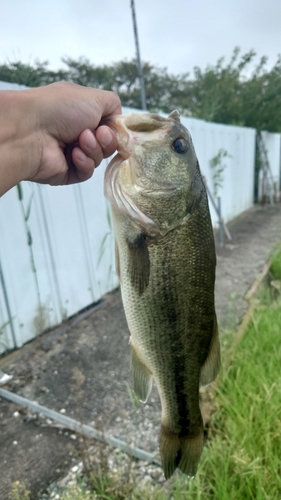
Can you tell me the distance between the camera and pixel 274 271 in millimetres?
5879

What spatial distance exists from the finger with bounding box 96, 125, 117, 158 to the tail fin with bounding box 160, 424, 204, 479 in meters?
1.14

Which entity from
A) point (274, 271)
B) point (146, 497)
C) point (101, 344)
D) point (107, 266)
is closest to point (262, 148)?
point (274, 271)

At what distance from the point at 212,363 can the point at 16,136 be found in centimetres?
113

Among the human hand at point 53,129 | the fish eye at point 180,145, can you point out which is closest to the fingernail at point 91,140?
the human hand at point 53,129

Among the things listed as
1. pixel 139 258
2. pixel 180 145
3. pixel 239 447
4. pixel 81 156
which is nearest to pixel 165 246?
pixel 139 258

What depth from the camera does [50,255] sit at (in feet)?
13.9

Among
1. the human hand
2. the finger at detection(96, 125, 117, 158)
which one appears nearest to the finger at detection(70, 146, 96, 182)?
the human hand

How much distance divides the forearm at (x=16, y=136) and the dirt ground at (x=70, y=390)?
4.86ft

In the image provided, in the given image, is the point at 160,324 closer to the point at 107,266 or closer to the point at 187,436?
the point at 187,436

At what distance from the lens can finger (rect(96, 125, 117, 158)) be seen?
139 centimetres

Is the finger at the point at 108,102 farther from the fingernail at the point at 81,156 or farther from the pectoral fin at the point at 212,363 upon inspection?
the pectoral fin at the point at 212,363

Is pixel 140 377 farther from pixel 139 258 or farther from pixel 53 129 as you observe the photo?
pixel 53 129

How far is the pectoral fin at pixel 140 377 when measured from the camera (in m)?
1.55

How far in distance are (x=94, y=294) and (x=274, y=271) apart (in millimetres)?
2780
